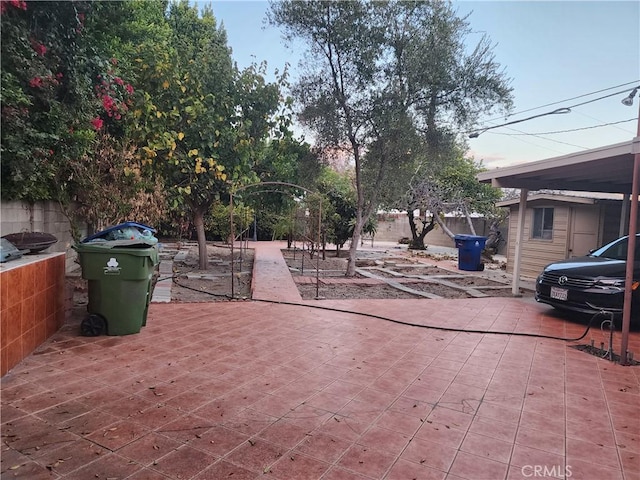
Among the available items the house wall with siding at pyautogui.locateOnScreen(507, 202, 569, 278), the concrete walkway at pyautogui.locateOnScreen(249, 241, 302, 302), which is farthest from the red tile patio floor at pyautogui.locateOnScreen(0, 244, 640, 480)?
the house wall with siding at pyautogui.locateOnScreen(507, 202, 569, 278)

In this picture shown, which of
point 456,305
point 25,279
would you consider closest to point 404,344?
point 456,305

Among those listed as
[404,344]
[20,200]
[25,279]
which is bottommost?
[404,344]

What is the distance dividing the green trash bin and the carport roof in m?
5.63

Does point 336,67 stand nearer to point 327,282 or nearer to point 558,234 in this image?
point 327,282

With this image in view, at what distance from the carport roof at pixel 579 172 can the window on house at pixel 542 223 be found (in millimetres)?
1634

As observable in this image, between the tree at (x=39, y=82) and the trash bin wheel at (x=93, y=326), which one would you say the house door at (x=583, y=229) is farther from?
the tree at (x=39, y=82)

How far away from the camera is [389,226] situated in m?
27.3

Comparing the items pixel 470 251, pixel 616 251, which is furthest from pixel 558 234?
pixel 616 251

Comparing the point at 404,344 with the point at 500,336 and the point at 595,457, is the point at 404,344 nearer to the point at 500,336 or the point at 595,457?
the point at 500,336

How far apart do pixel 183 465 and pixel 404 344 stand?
9.87 feet

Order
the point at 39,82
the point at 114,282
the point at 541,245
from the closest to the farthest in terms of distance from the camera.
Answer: the point at 39,82 → the point at 114,282 → the point at 541,245

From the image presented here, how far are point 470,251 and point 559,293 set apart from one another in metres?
5.92

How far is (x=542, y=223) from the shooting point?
10531 mm

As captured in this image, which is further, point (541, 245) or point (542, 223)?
point (542, 223)
